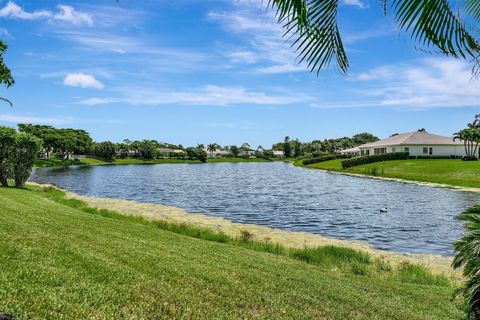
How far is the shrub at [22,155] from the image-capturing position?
34000mm

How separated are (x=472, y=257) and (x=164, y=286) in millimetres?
6134

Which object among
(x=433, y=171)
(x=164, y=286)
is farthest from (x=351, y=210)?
(x=433, y=171)

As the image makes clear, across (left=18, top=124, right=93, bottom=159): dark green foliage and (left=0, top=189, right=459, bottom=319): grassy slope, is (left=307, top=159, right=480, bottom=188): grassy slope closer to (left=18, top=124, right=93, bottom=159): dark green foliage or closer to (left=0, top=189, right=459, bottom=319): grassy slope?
(left=0, top=189, right=459, bottom=319): grassy slope

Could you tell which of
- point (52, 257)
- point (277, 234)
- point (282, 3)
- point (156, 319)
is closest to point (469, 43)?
point (282, 3)

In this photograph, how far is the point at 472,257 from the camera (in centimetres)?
755

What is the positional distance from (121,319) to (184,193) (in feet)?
150

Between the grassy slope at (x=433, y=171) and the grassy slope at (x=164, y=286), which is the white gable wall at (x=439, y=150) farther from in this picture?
the grassy slope at (x=164, y=286)

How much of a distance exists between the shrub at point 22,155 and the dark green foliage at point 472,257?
3516 centimetres

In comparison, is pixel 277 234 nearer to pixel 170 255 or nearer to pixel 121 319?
pixel 170 255

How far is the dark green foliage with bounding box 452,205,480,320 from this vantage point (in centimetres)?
729

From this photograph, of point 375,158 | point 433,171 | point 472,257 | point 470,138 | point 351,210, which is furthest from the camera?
point 375,158

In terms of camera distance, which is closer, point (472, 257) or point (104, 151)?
point (472, 257)

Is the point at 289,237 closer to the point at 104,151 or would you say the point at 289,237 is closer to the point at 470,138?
the point at 470,138

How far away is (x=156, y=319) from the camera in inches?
255
